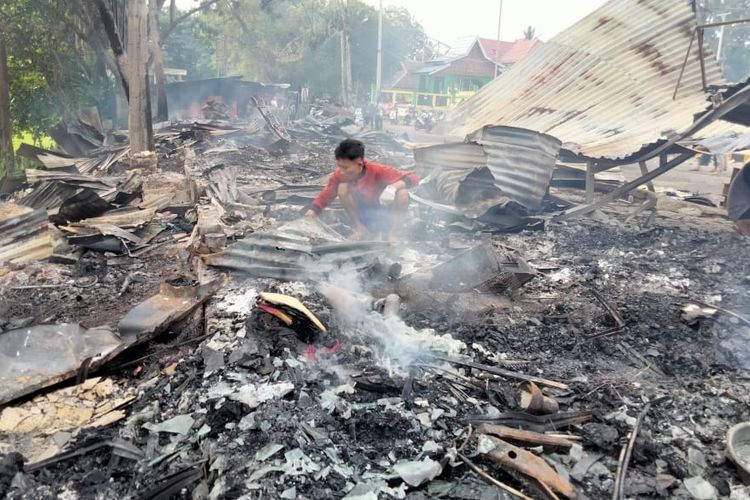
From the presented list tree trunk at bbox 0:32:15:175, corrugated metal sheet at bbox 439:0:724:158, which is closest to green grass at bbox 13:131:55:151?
tree trunk at bbox 0:32:15:175

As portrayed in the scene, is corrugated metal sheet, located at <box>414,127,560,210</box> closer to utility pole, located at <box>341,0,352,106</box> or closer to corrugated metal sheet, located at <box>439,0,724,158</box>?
corrugated metal sheet, located at <box>439,0,724,158</box>

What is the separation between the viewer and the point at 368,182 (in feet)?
20.0

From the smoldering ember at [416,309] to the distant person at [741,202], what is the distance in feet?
0.13

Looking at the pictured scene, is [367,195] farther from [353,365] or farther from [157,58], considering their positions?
[157,58]

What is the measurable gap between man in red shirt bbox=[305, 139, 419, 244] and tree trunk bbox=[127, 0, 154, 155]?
5.95 metres

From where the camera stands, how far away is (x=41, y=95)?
1365cm

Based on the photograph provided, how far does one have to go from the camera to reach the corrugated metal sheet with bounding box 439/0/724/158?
789cm

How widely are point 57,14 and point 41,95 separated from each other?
2.28 metres

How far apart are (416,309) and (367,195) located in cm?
210

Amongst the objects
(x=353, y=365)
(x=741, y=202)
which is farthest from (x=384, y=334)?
(x=741, y=202)

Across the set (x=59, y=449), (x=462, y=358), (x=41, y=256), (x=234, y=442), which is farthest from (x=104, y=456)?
(x=41, y=256)

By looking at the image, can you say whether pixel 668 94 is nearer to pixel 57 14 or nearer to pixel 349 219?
pixel 349 219

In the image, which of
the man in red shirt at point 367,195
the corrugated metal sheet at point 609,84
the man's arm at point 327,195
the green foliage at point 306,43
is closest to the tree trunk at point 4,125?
the man's arm at point 327,195

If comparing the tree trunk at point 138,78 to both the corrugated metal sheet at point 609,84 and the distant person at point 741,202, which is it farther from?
the distant person at point 741,202
